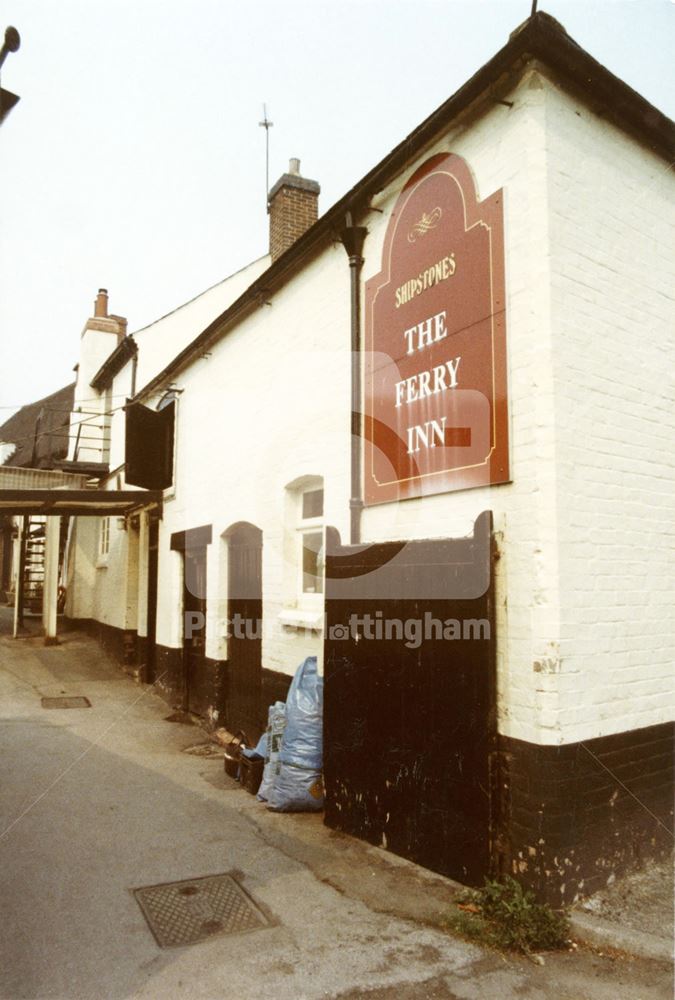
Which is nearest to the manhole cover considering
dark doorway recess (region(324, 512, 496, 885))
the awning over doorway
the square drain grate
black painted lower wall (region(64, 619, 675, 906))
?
the awning over doorway

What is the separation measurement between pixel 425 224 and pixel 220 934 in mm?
5319

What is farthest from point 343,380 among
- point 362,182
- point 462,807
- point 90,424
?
point 90,424

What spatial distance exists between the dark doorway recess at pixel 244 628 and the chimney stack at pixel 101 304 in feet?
41.3

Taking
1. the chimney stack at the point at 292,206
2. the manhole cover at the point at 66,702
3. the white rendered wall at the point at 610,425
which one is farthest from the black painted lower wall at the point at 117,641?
the white rendered wall at the point at 610,425

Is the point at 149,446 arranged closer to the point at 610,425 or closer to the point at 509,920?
the point at 610,425

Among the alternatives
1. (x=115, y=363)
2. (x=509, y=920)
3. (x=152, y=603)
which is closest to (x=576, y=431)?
(x=509, y=920)

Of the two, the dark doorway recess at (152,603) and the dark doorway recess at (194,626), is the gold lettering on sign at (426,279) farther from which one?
the dark doorway recess at (152,603)

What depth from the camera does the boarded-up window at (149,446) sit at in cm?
1162

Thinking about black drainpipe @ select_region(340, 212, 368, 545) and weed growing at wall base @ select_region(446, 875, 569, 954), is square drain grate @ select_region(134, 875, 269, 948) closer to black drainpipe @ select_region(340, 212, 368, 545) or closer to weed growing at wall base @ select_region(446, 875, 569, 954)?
weed growing at wall base @ select_region(446, 875, 569, 954)

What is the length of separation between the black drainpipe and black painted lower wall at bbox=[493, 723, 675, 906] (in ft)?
8.10

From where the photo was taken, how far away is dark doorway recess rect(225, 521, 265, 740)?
324 inches

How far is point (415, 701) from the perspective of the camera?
496 centimetres

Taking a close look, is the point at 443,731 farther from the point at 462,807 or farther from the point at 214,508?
the point at 214,508

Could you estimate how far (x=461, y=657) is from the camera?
4.64 metres
